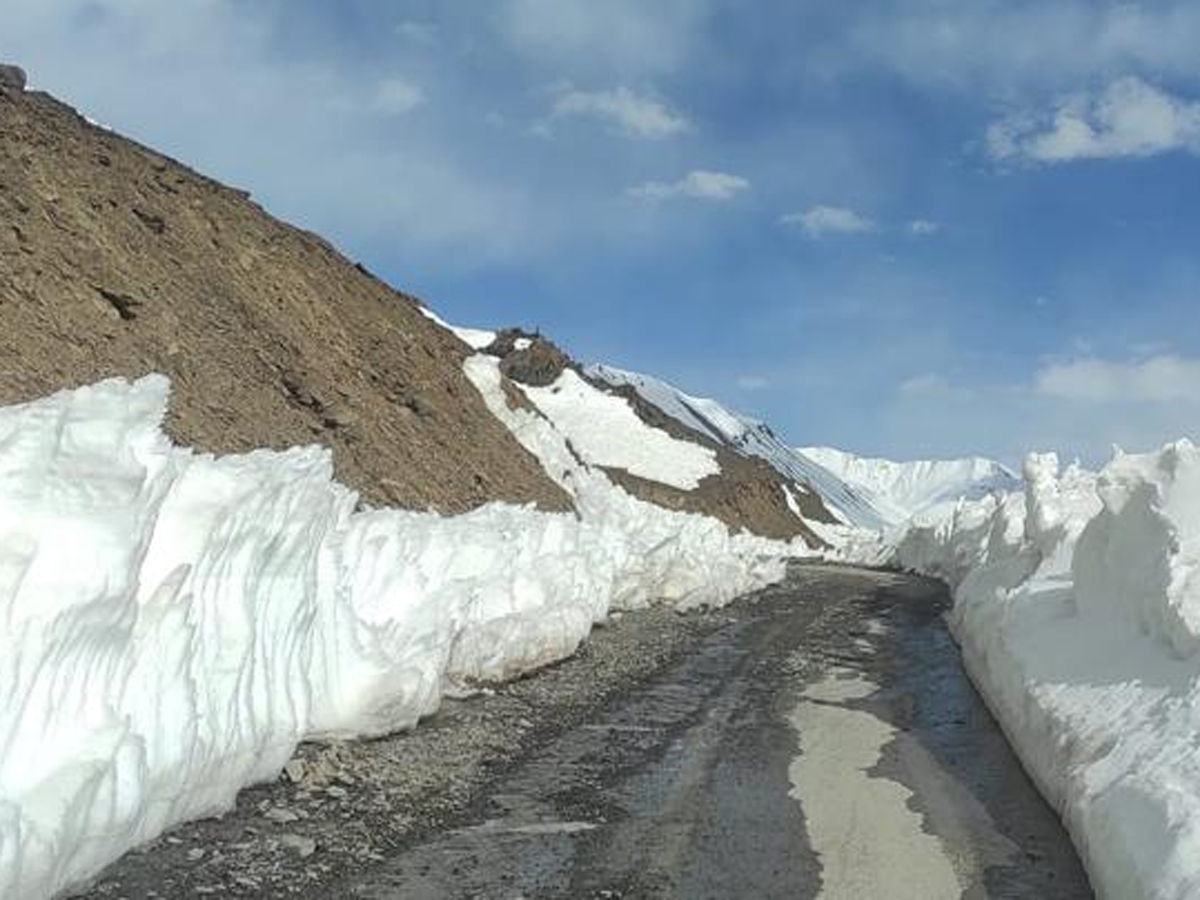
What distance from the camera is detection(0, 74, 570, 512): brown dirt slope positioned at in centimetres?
1973

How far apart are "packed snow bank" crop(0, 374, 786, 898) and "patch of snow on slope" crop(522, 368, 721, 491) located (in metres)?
62.4

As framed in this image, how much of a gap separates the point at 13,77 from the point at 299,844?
23055 mm

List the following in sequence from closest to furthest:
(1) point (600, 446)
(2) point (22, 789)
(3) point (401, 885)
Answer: (2) point (22, 789)
(3) point (401, 885)
(1) point (600, 446)

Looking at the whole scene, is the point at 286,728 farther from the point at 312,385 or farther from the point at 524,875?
the point at 312,385

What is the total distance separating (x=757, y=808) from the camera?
32.6ft

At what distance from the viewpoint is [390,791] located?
9617 mm

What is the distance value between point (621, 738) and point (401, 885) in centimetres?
492

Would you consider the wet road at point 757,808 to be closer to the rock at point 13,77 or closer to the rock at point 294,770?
the rock at point 294,770

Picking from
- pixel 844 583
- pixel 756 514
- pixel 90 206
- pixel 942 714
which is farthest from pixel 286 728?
pixel 756 514

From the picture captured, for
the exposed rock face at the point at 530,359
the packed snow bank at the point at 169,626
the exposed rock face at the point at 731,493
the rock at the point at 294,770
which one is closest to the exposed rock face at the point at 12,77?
the packed snow bank at the point at 169,626

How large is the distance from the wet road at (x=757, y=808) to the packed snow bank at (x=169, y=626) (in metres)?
1.40

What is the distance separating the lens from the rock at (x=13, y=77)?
24481 mm

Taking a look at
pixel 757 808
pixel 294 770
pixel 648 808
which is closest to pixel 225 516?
pixel 294 770

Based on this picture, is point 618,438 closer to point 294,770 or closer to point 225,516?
point 294,770
